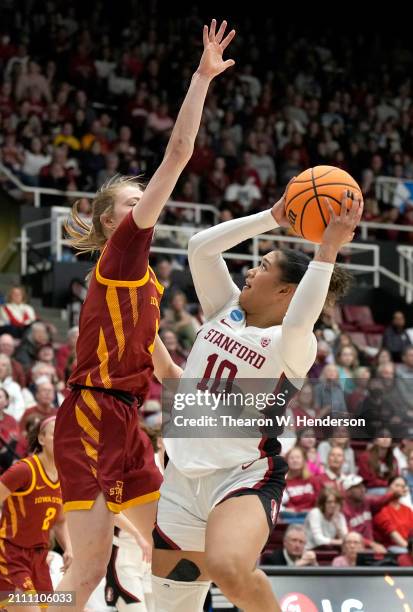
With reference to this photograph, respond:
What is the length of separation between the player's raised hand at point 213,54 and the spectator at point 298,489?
688 centimetres

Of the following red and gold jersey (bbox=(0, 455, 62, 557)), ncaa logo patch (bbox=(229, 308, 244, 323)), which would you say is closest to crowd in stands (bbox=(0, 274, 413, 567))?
red and gold jersey (bbox=(0, 455, 62, 557))

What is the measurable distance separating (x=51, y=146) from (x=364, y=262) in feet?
16.9

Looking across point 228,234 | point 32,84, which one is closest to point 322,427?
point 228,234

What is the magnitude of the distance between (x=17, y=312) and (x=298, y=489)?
3.98m

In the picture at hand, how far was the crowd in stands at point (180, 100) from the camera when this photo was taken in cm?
1686

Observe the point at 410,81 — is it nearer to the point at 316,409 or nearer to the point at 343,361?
the point at 343,361

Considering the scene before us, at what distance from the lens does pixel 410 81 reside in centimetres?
2336

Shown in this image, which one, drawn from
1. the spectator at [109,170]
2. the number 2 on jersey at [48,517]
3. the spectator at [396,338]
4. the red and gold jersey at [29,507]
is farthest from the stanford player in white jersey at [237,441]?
the spectator at [109,170]

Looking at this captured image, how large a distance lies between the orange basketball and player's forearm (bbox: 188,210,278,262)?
0.47 ft

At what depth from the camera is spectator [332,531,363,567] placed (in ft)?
34.3

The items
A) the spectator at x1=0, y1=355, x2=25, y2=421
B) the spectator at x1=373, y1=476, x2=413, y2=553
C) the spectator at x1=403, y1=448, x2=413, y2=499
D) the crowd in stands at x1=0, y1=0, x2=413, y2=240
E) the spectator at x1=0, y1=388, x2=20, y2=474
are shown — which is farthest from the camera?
the crowd in stands at x1=0, y1=0, x2=413, y2=240

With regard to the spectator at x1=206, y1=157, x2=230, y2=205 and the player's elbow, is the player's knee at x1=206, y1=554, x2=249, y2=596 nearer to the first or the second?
the player's elbow

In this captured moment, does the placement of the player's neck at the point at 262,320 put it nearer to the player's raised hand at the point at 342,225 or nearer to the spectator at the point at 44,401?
the player's raised hand at the point at 342,225

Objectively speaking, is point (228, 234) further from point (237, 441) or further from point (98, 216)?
point (237, 441)
